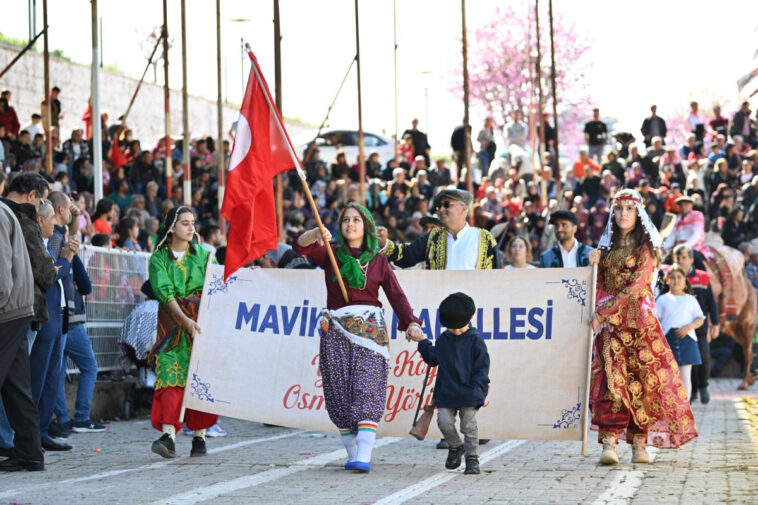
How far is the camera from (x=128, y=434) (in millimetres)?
12789

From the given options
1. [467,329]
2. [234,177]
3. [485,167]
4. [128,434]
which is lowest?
[128,434]

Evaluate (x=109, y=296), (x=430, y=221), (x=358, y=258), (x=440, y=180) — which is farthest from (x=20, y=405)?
(x=440, y=180)

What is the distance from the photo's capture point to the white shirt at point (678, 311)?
15.4 m

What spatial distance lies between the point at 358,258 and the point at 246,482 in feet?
5.79

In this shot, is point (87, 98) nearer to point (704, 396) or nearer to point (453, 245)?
point (704, 396)

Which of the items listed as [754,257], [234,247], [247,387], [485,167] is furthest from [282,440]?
[485,167]

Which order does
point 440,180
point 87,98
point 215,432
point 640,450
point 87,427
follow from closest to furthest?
1. point 640,450
2. point 215,432
3. point 87,427
4. point 440,180
5. point 87,98

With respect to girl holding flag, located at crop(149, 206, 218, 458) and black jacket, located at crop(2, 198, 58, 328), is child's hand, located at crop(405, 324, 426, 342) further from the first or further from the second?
black jacket, located at crop(2, 198, 58, 328)

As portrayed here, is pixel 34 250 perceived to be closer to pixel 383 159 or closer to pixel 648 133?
pixel 648 133

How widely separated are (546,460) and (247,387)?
232 cm

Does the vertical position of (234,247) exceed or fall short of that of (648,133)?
it falls short

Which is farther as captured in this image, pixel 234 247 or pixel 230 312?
pixel 230 312

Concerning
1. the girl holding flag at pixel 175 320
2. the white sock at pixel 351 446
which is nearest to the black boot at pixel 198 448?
the girl holding flag at pixel 175 320

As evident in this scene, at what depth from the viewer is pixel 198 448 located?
10.6 meters
